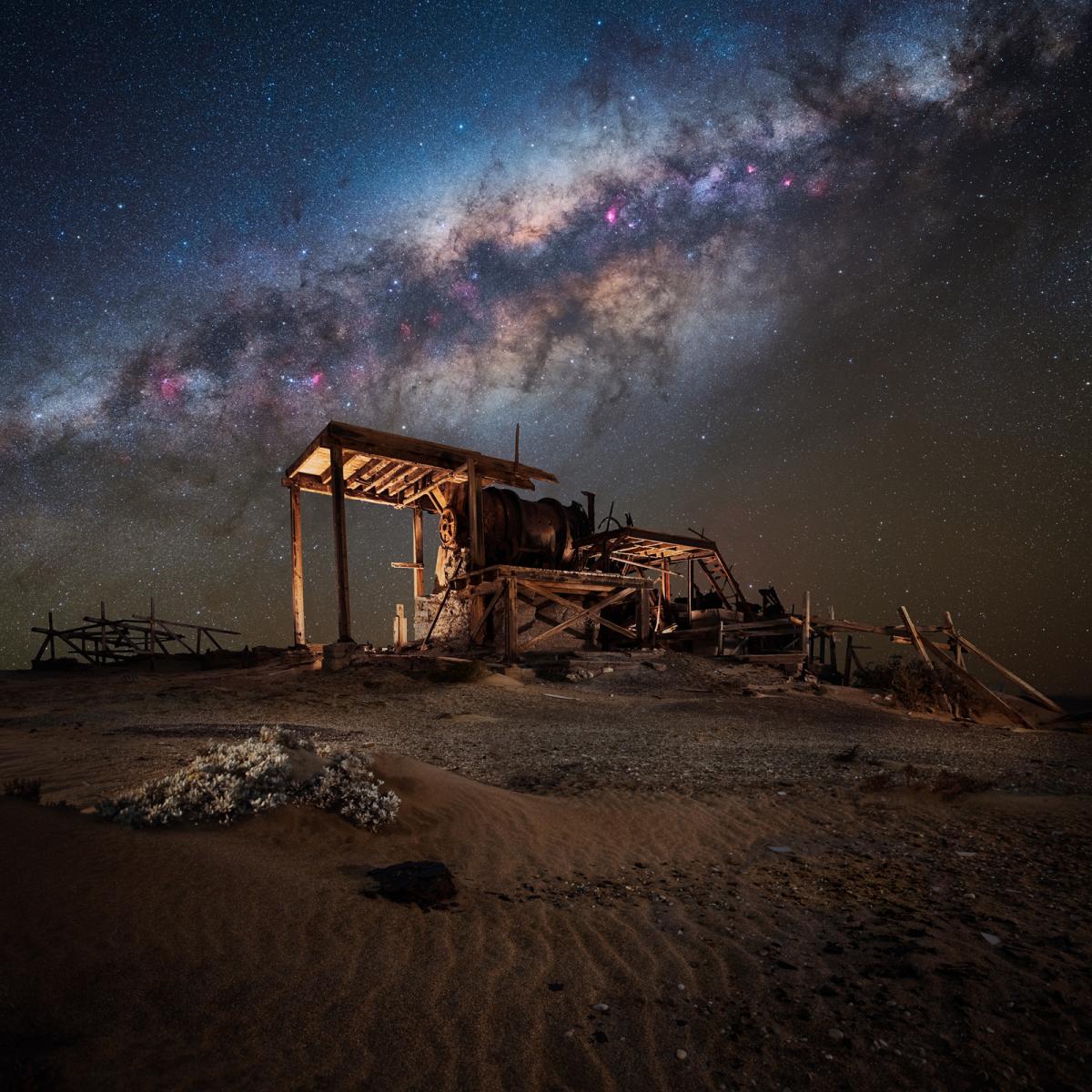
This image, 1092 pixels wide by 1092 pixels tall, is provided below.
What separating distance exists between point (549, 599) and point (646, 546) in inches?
267

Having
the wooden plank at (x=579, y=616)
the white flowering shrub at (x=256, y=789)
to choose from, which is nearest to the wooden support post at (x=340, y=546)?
the wooden plank at (x=579, y=616)

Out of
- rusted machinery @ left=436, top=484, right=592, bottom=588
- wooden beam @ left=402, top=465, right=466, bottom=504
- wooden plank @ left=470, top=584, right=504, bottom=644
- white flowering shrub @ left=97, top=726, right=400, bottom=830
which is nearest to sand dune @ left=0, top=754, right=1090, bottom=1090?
white flowering shrub @ left=97, top=726, right=400, bottom=830

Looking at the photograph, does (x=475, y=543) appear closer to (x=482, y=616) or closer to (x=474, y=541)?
(x=474, y=541)

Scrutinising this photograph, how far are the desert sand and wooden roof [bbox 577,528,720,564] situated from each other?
1639 centimetres

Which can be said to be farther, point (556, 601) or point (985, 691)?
point (556, 601)

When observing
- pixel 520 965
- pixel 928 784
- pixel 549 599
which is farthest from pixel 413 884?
pixel 549 599

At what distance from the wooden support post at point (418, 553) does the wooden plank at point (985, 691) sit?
16.6m

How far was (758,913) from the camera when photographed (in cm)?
330

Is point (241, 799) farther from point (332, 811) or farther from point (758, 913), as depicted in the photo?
point (758, 913)

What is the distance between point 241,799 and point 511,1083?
283cm

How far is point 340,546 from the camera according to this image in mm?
15844

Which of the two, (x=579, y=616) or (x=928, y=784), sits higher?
(x=579, y=616)

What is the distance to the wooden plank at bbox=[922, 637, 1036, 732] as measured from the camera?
45.9ft

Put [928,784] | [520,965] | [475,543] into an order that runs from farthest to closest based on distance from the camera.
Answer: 1. [475,543]
2. [928,784]
3. [520,965]
